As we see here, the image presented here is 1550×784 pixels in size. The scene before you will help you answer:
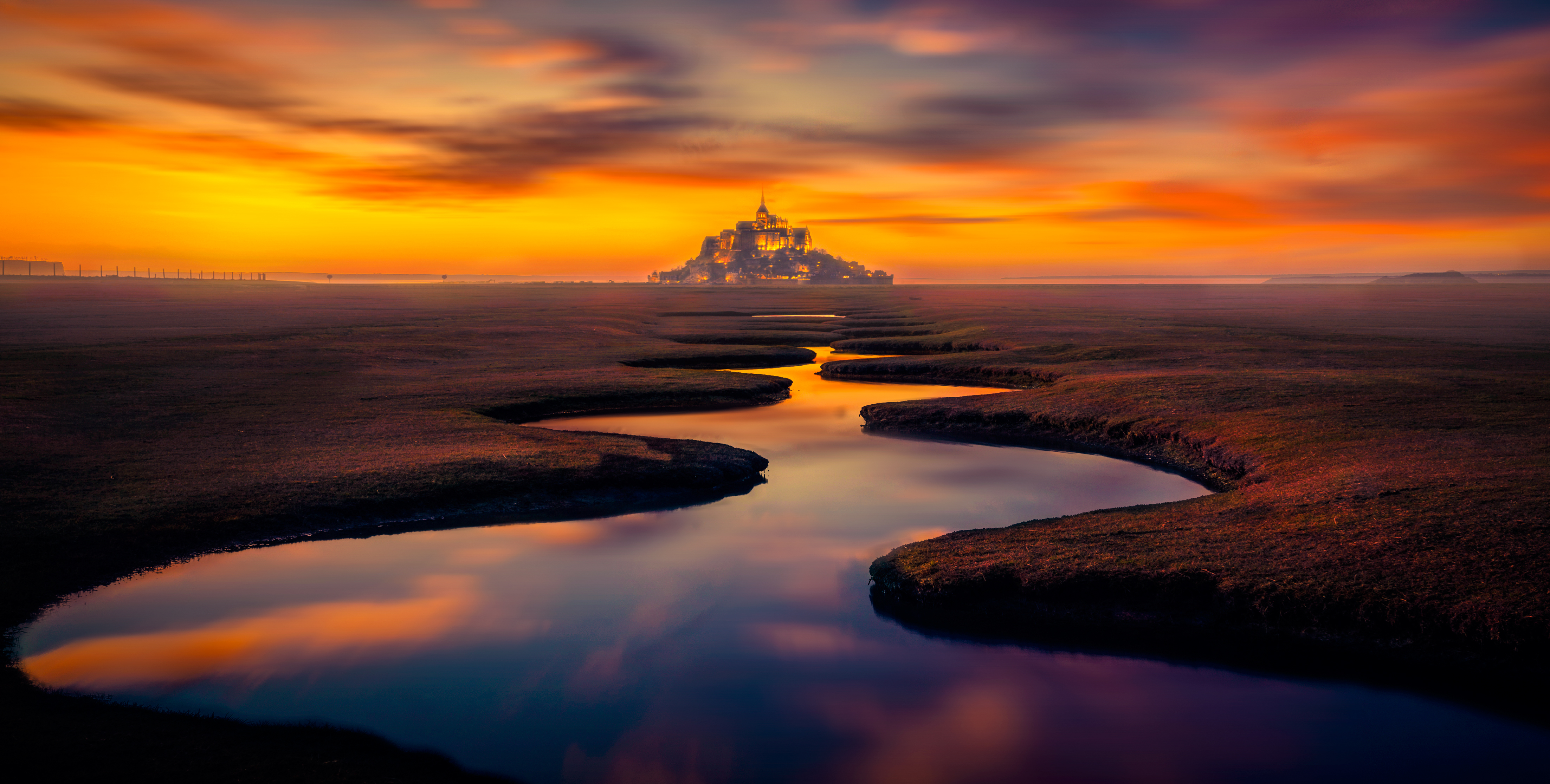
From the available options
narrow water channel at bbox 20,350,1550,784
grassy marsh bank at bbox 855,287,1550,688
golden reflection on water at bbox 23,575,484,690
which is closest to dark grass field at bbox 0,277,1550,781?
grassy marsh bank at bbox 855,287,1550,688

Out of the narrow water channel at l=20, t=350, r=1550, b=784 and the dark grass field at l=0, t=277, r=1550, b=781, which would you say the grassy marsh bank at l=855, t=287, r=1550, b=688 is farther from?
the narrow water channel at l=20, t=350, r=1550, b=784

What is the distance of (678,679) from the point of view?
13.3m

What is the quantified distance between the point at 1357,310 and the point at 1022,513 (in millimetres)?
122564

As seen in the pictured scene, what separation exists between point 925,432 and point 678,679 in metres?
19.9

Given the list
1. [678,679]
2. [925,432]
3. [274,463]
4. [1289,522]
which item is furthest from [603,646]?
[925,432]

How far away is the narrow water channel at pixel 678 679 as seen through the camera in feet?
36.4

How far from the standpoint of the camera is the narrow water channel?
36.4 feet

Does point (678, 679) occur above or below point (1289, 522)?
below

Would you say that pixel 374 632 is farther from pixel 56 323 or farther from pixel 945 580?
pixel 56 323

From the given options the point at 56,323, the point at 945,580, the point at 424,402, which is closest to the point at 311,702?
the point at 945,580

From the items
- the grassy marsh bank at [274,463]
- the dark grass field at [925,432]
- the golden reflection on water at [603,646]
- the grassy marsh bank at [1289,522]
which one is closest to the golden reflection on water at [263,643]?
the golden reflection on water at [603,646]

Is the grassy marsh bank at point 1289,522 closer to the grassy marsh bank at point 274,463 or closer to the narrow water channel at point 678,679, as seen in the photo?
the narrow water channel at point 678,679

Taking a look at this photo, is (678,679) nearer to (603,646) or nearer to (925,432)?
(603,646)

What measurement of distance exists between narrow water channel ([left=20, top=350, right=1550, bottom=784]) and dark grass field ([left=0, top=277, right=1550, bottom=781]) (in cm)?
84
